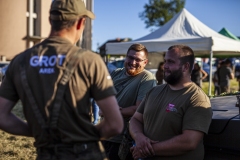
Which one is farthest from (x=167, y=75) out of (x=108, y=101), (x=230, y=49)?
(x=230, y=49)

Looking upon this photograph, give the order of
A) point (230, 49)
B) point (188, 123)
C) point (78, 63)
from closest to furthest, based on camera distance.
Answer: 1. point (78, 63)
2. point (188, 123)
3. point (230, 49)

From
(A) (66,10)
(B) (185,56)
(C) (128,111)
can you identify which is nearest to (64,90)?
(A) (66,10)

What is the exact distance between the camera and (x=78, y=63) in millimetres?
1881

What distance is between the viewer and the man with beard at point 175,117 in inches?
109

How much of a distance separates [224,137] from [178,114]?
1.20 feet

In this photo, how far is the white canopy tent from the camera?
390 inches

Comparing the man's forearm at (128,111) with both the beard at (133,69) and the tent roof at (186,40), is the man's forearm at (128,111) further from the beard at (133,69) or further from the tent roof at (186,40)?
the tent roof at (186,40)

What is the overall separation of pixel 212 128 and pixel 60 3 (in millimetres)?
1552

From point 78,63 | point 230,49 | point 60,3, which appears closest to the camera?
point 78,63

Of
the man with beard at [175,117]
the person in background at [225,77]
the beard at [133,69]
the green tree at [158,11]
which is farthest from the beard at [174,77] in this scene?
the green tree at [158,11]

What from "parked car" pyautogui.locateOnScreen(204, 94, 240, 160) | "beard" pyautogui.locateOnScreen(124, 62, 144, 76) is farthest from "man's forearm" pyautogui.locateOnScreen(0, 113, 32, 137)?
"beard" pyautogui.locateOnScreen(124, 62, 144, 76)

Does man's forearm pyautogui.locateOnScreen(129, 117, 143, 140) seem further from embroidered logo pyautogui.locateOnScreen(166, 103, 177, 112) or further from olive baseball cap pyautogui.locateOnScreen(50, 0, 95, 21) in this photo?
olive baseball cap pyautogui.locateOnScreen(50, 0, 95, 21)

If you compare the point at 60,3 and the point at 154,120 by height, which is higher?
the point at 60,3

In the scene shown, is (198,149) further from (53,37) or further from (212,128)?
(53,37)
